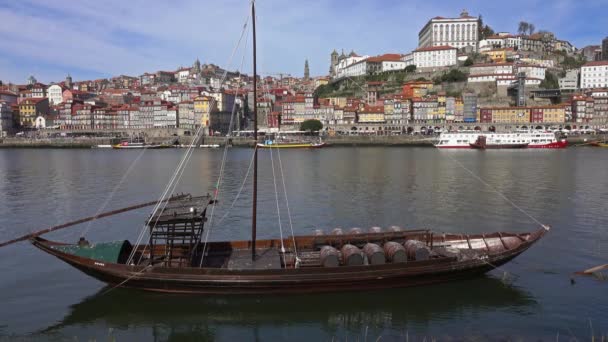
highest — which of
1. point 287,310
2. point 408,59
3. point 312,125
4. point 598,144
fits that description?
point 408,59

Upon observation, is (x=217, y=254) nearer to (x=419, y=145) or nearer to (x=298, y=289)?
(x=298, y=289)

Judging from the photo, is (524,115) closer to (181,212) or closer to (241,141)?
(241,141)

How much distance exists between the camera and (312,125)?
9375 centimetres

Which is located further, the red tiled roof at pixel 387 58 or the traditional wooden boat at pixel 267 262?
the red tiled roof at pixel 387 58

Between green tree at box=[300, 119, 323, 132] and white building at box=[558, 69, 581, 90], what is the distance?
177 ft

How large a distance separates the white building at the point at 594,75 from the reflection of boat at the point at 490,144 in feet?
126

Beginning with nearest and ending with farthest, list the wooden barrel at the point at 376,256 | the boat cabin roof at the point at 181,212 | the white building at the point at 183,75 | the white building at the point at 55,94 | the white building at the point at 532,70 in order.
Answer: the boat cabin roof at the point at 181,212, the wooden barrel at the point at 376,256, the white building at the point at 532,70, the white building at the point at 55,94, the white building at the point at 183,75

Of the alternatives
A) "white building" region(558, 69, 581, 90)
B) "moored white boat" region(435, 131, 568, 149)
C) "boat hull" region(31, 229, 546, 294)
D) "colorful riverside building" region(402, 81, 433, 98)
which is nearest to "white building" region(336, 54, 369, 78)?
"colorful riverside building" region(402, 81, 433, 98)

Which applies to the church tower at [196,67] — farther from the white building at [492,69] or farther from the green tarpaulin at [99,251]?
the green tarpaulin at [99,251]

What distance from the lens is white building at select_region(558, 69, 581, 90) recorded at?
102688 millimetres

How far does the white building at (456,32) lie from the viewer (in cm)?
11881

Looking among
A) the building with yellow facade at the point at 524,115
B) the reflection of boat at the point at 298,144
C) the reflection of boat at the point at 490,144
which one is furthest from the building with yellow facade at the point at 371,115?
the reflection of boat at the point at 490,144

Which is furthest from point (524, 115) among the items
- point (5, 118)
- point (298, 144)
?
point (5, 118)

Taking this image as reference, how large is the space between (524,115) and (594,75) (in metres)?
23.6
